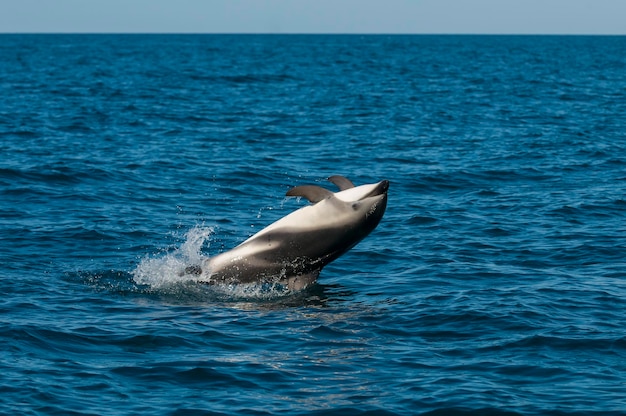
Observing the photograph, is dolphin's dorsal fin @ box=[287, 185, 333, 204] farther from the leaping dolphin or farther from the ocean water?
the ocean water

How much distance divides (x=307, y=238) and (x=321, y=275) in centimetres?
259

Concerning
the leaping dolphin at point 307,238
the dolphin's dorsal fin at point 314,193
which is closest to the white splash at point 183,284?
the leaping dolphin at point 307,238

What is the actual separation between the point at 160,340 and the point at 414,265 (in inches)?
271

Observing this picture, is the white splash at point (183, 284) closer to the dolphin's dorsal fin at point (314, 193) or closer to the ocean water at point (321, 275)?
the ocean water at point (321, 275)

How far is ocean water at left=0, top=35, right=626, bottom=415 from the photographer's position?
1267 cm

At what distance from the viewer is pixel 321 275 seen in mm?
19141

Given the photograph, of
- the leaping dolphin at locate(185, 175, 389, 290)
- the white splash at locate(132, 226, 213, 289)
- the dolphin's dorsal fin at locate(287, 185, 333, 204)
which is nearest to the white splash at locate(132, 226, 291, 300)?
the white splash at locate(132, 226, 213, 289)

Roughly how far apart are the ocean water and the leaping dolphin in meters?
0.38

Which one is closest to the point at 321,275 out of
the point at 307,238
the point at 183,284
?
the point at 307,238

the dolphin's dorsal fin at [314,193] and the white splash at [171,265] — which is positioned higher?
the dolphin's dorsal fin at [314,193]

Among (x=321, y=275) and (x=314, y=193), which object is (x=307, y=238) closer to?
(x=314, y=193)

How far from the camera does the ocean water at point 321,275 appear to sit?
1267 cm

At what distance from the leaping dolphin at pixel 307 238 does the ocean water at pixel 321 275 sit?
0.38 meters

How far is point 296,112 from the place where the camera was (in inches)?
1983
